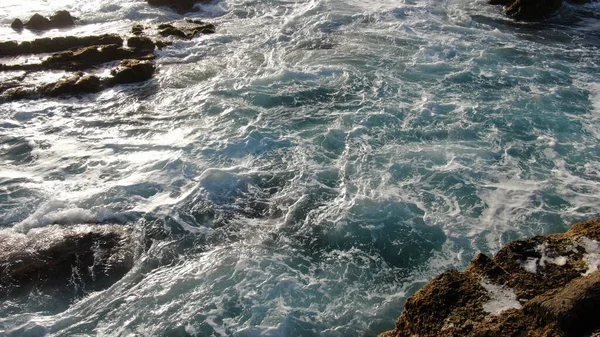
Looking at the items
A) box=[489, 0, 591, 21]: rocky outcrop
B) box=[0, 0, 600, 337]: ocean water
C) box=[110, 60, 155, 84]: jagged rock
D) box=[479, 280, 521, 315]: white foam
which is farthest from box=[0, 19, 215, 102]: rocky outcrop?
box=[479, 280, 521, 315]: white foam

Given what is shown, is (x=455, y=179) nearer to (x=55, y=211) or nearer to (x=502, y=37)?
(x=55, y=211)

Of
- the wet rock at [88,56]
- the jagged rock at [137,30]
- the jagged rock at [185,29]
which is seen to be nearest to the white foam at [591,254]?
the wet rock at [88,56]

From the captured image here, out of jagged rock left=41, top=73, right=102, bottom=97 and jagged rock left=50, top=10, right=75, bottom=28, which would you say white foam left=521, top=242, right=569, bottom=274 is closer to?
jagged rock left=41, top=73, right=102, bottom=97

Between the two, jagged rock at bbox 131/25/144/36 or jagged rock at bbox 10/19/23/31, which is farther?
jagged rock at bbox 10/19/23/31

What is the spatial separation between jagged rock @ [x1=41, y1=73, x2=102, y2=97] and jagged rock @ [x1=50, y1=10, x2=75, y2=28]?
618 cm

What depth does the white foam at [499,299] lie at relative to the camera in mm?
5379

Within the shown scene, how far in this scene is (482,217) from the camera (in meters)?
8.80

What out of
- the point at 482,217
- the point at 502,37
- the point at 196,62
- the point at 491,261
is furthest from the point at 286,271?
the point at 502,37

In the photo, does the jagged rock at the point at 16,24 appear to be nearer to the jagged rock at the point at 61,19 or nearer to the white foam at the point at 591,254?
the jagged rock at the point at 61,19

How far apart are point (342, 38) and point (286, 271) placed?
11.6 m

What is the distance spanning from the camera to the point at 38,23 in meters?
19.1

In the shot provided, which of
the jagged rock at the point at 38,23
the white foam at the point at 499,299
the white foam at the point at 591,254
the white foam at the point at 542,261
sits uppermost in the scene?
the jagged rock at the point at 38,23

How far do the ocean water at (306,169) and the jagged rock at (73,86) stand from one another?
455mm

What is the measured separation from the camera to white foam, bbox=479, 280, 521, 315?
17.6ft
